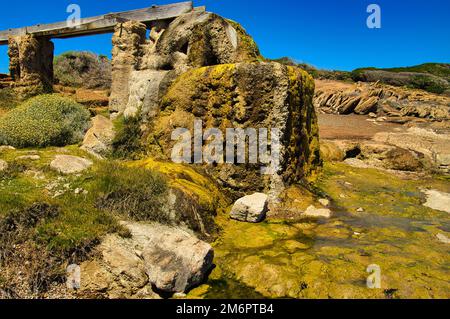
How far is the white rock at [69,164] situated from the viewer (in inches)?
256

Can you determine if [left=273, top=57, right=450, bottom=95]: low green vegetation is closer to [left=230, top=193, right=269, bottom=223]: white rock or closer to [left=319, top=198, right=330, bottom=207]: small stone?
[left=319, top=198, right=330, bottom=207]: small stone

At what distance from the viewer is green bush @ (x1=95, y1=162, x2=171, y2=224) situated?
5.72m

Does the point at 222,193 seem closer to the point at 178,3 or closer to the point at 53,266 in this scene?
the point at 53,266

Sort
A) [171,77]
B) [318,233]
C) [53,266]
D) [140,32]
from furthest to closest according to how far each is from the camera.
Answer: [140,32] → [171,77] → [318,233] → [53,266]

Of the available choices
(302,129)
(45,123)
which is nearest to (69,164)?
(45,123)

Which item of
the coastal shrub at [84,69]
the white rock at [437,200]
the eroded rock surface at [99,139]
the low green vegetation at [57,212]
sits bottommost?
the white rock at [437,200]

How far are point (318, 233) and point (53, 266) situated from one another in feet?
14.2

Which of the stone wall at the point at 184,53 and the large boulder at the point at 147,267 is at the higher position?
the stone wall at the point at 184,53

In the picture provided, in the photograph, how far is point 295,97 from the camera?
847 centimetres

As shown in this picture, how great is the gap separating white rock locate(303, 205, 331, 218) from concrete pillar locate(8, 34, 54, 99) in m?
14.6

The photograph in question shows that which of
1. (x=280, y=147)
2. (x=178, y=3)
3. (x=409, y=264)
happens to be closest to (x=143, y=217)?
(x=280, y=147)

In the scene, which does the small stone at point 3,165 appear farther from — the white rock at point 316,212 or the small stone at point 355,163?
the small stone at point 355,163

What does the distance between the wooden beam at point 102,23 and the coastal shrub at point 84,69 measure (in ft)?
30.8

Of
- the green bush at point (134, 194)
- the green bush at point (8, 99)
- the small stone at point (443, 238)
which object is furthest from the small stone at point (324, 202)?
the green bush at point (8, 99)
